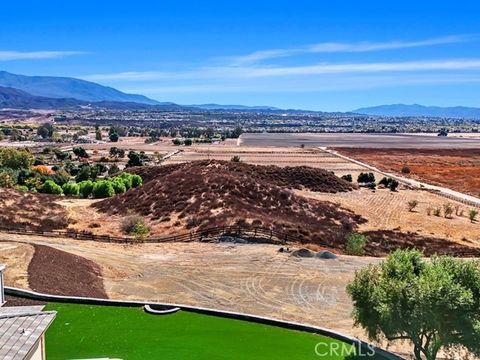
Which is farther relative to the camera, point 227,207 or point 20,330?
point 227,207

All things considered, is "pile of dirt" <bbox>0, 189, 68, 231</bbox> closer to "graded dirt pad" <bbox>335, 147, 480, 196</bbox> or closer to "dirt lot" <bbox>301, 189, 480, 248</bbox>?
"dirt lot" <bbox>301, 189, 480, 248</bbox>

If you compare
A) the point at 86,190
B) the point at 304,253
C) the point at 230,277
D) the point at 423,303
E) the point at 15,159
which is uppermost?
the point at 423,303

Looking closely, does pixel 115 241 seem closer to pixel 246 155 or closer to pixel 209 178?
pixel 209 178

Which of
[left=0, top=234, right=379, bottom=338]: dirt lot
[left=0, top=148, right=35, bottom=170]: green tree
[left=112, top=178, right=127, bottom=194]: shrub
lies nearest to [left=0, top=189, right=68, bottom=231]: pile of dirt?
[left=0, top=234, right=379, bottom=338]: dirt lot

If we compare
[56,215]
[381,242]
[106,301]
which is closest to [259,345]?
[106,301]

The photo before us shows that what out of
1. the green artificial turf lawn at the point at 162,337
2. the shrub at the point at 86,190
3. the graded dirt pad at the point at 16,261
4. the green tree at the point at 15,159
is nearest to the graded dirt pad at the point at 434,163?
the shrub at the point at 86,190

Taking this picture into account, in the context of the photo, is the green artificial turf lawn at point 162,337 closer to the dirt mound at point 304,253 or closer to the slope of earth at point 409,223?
the dirt mound at point 304,253

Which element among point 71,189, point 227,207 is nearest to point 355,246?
point 227,207

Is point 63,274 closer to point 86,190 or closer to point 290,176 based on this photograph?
point 86,190
